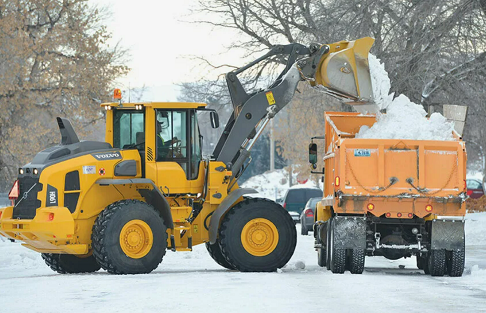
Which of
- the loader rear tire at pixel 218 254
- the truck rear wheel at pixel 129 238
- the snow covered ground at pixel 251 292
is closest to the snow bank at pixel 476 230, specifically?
the snow covered ground at pixel 251 292

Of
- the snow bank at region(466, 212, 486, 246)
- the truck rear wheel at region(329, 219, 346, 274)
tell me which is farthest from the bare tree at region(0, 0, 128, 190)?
the truck rear wheel at region(329, 219, 346, 274)

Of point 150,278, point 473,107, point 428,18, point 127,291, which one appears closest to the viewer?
point 127,291

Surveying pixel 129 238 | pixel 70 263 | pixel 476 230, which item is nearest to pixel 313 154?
pixel 129 238

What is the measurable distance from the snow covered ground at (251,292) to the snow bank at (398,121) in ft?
7.42

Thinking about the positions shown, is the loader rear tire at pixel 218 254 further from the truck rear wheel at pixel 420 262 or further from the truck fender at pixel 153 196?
the truck rear wheel at pixel 420 262

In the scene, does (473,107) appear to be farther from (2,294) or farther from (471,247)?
(2,294)

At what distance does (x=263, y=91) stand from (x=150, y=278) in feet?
14.0

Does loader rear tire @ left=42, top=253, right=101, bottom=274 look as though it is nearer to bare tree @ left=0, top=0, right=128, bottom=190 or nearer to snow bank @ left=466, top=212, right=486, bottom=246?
snow bank @ left=466, top=212, right=486, bottom=246

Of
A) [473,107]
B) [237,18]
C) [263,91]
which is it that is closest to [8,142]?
[237,18]

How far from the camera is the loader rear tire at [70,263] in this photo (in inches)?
598

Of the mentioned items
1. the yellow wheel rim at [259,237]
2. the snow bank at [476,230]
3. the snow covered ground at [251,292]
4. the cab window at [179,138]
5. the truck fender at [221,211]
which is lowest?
the snow bank at [476,230]

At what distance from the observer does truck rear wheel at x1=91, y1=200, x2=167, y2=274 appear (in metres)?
13.5

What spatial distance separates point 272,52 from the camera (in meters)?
15.3

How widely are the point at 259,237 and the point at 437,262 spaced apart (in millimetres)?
2859
